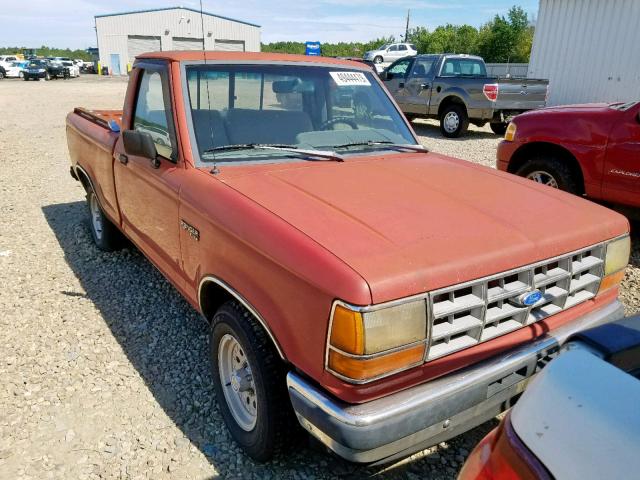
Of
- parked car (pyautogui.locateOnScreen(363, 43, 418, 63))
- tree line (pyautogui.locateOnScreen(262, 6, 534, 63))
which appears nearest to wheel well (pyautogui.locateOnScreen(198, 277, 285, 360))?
parked car (pyautogui.locateOnScreen(363, 43, 418, 63))

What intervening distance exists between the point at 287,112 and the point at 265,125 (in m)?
0.22

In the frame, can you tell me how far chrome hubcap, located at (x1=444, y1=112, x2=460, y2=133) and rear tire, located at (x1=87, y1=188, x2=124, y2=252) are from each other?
381 inches

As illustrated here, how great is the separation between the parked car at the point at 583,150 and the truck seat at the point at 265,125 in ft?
11.0

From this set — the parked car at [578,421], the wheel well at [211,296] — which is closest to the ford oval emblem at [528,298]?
the parked car at [578,421]

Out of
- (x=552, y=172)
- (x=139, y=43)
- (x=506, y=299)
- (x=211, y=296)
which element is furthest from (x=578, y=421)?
(x=139, y=43)

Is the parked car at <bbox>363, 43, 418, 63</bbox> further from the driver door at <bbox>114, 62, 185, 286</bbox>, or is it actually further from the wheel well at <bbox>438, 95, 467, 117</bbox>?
the driver door at <bbox>114, 62, 185, 286</bbox>

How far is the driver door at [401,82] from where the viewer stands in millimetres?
13539

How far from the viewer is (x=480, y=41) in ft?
158

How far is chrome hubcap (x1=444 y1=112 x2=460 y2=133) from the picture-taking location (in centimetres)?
1255

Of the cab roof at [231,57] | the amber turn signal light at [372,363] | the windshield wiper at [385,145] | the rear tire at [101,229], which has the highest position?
the cab roof at [231,57]

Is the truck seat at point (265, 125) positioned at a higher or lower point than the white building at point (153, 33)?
lower

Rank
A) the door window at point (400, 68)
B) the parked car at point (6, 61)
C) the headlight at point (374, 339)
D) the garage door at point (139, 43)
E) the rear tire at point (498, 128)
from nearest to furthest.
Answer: the headlight at point (374, 339), the rear tire at point (498, 128), the door window at point (400, 68), the parked car at point (6, 61), the garage door at point (139, 43)

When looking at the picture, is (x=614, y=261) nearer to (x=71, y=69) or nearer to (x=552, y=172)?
(x=552, y=172)

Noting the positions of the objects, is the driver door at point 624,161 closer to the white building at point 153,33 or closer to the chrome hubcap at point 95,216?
the chrome hubcap at point 95,216
